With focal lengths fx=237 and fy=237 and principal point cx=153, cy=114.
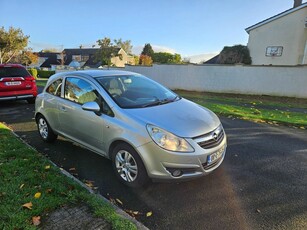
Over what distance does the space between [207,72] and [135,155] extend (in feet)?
47.0

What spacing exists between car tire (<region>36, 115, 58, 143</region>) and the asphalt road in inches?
5.6

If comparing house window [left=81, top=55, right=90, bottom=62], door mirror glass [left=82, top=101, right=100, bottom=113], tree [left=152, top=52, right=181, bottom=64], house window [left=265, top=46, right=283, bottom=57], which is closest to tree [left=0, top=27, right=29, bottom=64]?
house window [left=81, top=55, right=90, bottom=62]

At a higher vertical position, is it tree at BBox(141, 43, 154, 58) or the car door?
tree at BBox(141, 43, 154, 58)

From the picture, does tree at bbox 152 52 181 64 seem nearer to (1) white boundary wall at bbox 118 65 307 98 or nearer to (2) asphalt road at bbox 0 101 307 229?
(1) white boundary wall at bbox 118 65 307 98

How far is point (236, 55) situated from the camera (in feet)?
76.7

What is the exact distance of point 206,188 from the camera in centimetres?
356

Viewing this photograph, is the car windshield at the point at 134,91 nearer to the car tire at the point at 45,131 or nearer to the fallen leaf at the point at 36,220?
the fallen leaf at the point at 36,220

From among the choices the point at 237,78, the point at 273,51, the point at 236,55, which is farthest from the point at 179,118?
the point at 236,55

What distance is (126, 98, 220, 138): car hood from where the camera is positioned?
3.18 m

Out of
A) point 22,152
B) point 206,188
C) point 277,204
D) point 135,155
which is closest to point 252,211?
point 277,204

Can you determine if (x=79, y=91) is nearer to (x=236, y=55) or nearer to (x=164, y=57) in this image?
(x=236, y=55)

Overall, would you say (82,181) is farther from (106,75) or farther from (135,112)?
(106,75)

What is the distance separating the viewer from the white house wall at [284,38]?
67.5ft

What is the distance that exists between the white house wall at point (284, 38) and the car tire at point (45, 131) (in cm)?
2189
